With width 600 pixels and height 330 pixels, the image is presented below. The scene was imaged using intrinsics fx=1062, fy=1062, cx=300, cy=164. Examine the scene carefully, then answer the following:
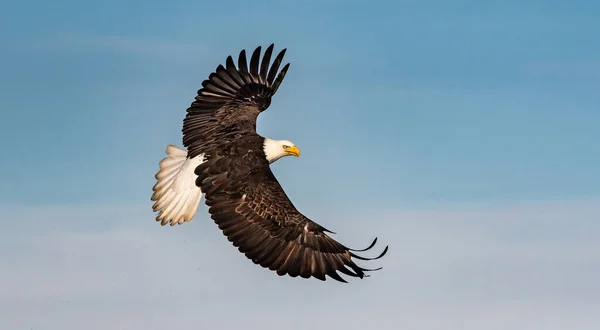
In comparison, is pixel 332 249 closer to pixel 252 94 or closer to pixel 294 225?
pixel 294 225

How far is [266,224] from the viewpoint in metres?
16.3

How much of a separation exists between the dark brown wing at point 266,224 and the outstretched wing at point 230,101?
824 millimetres

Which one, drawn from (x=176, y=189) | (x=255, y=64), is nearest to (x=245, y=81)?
(x=255, y=64)

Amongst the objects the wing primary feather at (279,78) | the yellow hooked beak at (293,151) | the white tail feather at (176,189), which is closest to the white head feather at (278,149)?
the yellow hooked beak at (293,151)

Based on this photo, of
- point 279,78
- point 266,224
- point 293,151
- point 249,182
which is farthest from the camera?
point 279,78

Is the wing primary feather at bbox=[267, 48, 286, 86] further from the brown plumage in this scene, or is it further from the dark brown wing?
the dark brown wing

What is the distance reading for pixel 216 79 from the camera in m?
18.6

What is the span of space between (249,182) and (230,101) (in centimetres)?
Result: 223

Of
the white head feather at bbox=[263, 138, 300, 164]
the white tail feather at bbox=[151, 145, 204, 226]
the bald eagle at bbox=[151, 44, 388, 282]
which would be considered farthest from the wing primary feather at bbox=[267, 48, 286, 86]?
the white tail feather at bbox=[151, 145, 204, 226]

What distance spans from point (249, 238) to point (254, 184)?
0.99 metres

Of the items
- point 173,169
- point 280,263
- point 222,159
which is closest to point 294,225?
Result: point 280,263

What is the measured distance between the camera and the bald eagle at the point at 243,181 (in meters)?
16.0

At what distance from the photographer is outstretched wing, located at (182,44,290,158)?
17.8m

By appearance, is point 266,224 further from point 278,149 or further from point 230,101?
point 230,101
